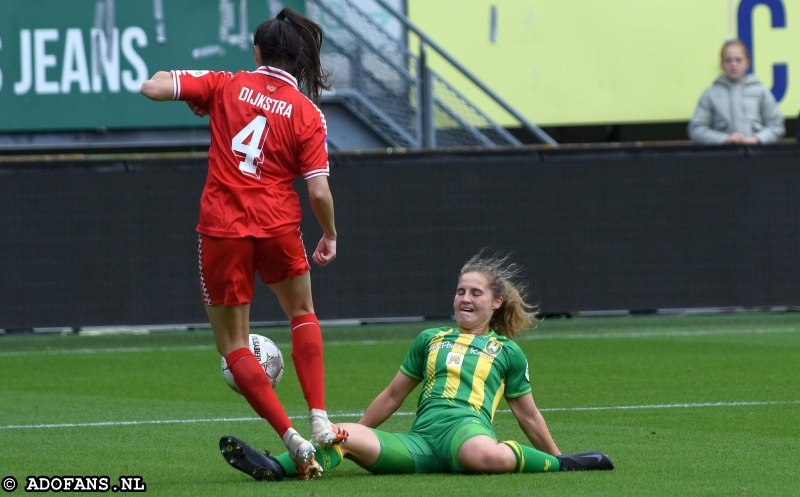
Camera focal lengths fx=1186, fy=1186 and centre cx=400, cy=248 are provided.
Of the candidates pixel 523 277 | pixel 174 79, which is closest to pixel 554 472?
pixel 174 79

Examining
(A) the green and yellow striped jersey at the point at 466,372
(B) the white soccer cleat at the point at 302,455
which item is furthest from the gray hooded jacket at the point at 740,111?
(B) the white soccer cleat at the point at 302,455

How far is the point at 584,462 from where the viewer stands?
4910 millimetres

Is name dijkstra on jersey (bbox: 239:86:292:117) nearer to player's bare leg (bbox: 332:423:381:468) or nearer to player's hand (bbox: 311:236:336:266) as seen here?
player's hand (bbox: 311:236:336:266)

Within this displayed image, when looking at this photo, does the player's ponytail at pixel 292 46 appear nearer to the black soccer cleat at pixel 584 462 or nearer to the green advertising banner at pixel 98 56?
the black soccer cleat at pixel 584 462

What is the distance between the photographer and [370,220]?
12.0 metres

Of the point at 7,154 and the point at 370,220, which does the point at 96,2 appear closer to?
the point at 7,154

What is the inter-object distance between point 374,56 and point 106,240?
12.9 feet

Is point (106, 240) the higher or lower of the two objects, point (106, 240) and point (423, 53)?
the lower

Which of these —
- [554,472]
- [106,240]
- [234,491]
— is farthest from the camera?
[106,240]

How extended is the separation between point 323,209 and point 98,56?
9343 millimetres

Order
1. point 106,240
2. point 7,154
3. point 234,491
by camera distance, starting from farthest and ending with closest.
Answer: point 7,154, point 106,240, point 234,491

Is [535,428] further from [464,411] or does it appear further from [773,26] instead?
[773,26]

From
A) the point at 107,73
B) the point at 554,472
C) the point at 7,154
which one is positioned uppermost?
the point at 107,73

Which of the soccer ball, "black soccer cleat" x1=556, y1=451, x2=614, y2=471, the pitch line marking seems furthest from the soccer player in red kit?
the pitch line marking
